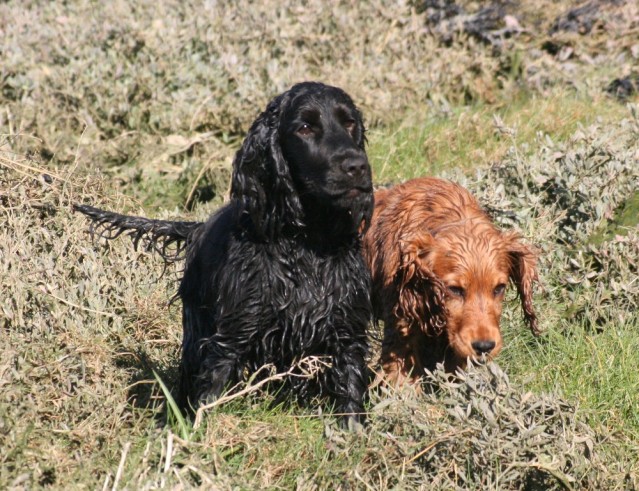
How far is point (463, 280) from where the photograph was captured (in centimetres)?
507

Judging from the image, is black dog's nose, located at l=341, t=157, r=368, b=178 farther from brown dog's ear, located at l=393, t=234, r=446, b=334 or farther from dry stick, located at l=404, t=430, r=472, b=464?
dry stick, located at l=404, t=430, r=472, b=464

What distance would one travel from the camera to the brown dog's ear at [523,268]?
5.40m

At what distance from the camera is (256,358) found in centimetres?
491

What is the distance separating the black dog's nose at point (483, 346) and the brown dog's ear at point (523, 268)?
664 millimetres

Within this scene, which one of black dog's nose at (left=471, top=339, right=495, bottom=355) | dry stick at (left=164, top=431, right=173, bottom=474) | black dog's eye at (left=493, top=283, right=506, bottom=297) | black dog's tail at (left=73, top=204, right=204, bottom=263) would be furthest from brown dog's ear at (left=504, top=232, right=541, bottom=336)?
dry stick at (left=164, top=431, right=173, bottom=474)

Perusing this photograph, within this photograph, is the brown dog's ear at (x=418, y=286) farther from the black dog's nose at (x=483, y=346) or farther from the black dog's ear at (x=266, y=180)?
the black dog's ear at (x=266, y=180)

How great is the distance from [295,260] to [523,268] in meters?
1.34

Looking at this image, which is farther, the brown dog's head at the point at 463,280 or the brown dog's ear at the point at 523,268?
the brown dog's ear at the point at 523,268

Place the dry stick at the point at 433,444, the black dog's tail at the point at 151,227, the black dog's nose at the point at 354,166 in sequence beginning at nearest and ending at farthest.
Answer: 1. the dry stick at the point at 433,444
2. the black dog's nose at the point at 354,166
3. the black dog's tail at the point at 151,227

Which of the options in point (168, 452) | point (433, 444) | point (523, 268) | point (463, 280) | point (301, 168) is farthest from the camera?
point (523, 268)

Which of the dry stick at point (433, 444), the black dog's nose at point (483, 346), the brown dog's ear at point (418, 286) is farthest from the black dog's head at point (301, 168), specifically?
the dry stick at point (433, 444)

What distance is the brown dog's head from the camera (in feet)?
16.3

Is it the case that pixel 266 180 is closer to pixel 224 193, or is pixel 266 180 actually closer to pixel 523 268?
pixel 523 268

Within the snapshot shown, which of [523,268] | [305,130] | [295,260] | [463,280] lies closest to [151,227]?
[295,260]
